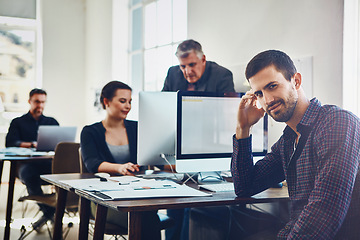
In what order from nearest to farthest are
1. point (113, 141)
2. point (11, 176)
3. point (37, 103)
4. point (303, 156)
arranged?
point (303, 156) < point (113, 141) < point (11, 176) < point (37, 103)

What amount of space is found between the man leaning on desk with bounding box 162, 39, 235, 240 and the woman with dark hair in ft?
1.61

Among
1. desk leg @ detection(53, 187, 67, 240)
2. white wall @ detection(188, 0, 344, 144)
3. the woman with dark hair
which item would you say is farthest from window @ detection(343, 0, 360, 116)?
desk leg @ detection(53, 187, 67, 240)

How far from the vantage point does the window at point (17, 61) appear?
7148 millimetres

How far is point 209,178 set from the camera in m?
2.32

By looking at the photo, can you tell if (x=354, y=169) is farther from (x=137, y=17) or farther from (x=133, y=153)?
(x=137, y=17)

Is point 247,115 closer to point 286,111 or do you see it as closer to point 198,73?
point 286,111

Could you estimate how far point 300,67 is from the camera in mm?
2941

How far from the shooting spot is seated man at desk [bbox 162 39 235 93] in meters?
3.13

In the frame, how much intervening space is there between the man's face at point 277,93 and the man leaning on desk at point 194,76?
5.03ft

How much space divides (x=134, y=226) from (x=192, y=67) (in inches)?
71.1

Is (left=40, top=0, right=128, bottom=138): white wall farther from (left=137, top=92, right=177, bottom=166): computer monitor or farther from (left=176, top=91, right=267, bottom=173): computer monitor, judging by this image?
(left=176, top=91, right=267, bottom=173): computer monitor

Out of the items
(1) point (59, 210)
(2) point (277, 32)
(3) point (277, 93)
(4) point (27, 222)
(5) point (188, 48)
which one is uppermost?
(2) point (277, 32)

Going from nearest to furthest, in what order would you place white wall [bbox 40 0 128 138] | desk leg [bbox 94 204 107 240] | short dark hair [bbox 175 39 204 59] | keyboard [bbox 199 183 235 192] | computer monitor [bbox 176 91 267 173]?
desk leg [bbox 94 204 107 240] < keyboard [bbox 199 183 235 192] < computer monitor [bbox 176 91 267 173] < short dark hair [bbox 175 39 204 59] < white wall [bbox 40 0 128 138]

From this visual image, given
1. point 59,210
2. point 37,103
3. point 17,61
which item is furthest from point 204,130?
point 17,61
